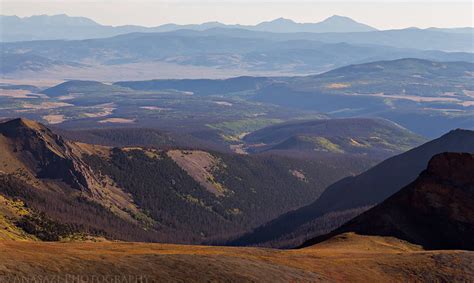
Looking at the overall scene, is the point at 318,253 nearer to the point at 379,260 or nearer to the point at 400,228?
the point at 379,260

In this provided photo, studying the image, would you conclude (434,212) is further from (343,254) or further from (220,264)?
(220,264)

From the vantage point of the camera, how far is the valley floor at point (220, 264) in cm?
8194

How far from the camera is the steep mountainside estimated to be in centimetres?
13800

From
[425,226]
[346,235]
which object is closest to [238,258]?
[346,235]

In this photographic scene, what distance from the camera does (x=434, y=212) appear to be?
144 metres

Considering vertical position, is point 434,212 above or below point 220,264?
below

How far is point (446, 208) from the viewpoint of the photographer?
472 feet

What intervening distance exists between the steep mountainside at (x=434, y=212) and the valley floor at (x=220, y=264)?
1471cm

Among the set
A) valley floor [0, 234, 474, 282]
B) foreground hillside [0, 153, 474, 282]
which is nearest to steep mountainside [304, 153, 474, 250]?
foreground hillside [0, 153, 474, 282]

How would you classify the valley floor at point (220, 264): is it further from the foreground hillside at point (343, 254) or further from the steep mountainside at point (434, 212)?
the steep mountainside at point (434, 212)

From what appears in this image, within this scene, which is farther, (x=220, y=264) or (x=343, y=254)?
(x=343, y=254)

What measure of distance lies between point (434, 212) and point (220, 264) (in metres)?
66.8

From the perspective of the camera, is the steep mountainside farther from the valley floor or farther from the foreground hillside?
the valley floor

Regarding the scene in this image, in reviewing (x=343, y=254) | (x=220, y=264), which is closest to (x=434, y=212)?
(x=343, y=254)
